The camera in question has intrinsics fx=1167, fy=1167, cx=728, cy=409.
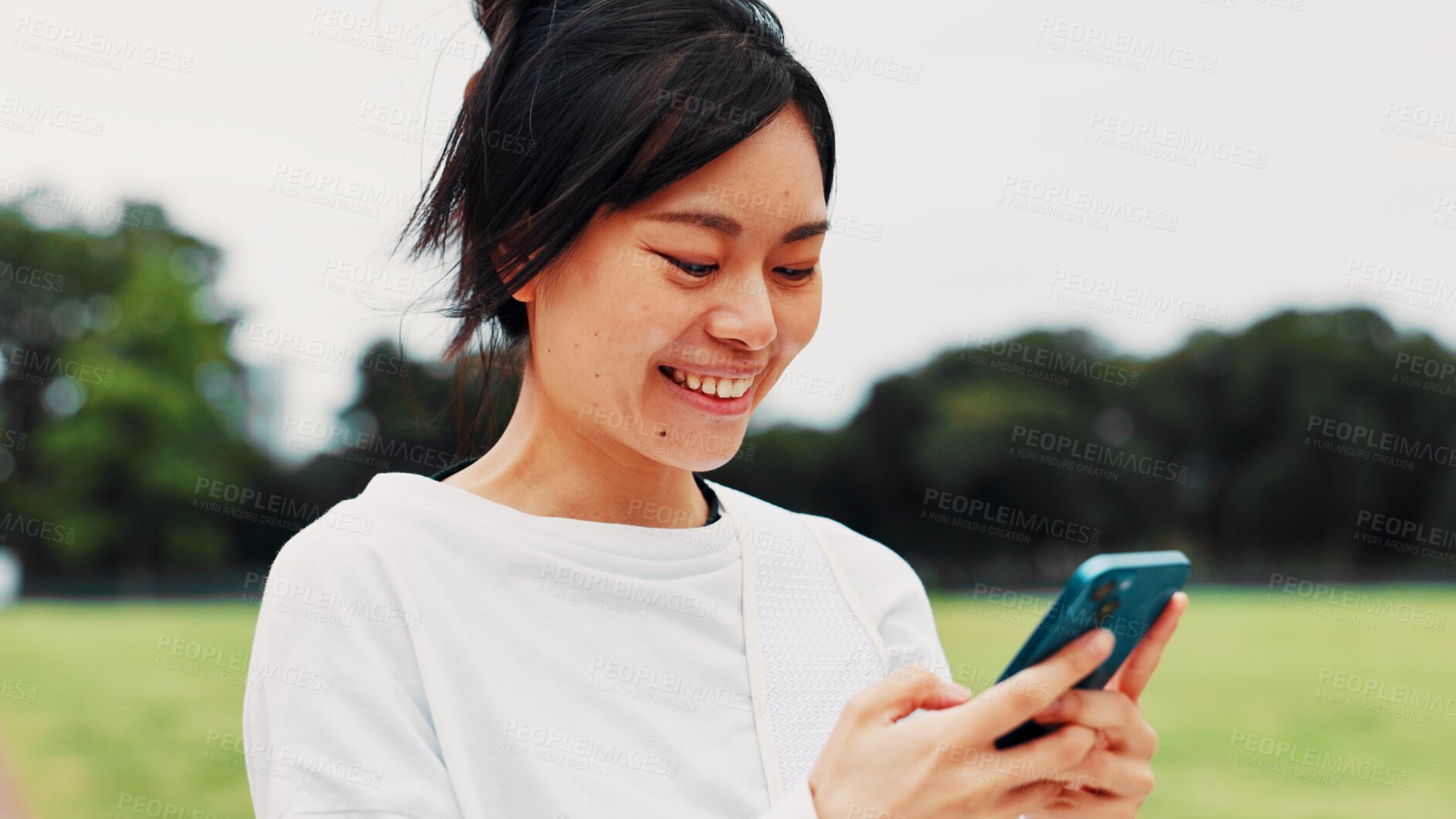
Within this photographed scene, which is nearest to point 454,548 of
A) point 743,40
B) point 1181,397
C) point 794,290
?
point 794,290

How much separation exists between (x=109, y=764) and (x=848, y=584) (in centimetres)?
1765

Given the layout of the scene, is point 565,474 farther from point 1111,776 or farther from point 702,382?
point 1111,776

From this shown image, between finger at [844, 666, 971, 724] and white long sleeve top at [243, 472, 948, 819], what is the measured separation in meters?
0.13

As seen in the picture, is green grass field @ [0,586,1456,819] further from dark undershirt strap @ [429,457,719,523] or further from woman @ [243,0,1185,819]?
woman @ [243,0,1185,819]

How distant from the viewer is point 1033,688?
4.47 ft

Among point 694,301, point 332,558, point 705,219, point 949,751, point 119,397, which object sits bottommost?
point 119,397

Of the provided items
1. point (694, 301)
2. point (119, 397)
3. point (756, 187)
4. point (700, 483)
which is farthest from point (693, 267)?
point (119, 397)

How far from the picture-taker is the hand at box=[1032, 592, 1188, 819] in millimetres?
1465

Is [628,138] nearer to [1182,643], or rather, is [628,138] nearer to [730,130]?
[730,130]

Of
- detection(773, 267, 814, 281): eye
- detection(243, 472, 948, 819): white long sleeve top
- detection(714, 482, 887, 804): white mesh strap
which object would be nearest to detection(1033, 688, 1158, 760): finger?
detection(243, 472, 948, 819): white long sleeve top

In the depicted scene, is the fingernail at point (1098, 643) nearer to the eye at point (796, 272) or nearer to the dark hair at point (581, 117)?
the eye at point (796, 272)

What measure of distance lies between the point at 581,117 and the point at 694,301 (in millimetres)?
337

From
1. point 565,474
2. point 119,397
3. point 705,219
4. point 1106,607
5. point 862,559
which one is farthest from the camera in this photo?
point 119,397

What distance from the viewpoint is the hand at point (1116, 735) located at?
1.46 metres
